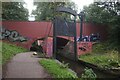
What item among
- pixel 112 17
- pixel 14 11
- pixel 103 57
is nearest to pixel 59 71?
pixel 103 57

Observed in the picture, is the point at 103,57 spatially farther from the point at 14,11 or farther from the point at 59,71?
the point at 14,11

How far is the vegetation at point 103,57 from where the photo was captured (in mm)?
20209

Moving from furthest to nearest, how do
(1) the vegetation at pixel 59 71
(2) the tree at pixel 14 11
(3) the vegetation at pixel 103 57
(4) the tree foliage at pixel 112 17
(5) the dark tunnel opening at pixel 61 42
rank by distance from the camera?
1. (2) the tree at pixel 14 11
2. (5) the dark tunnel opening at pixel 61 42
3. (4) the tree foliage at pixel 112 17
4. (3) the vegetation at pixel 103 57
5. (1) the vegetation at pixel 59 71

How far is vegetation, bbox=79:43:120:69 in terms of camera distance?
20209 mm

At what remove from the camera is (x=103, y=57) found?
23938mm

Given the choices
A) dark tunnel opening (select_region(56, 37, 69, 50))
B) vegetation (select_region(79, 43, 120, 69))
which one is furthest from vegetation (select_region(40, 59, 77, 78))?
dark tunnel opening (select_region(56, 37, 69, 50))

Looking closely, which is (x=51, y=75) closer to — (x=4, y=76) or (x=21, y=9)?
(x=4, y=76)

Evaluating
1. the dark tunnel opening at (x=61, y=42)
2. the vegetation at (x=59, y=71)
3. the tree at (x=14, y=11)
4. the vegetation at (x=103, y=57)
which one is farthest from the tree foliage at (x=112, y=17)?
the vegetation at (x=59, y=71)

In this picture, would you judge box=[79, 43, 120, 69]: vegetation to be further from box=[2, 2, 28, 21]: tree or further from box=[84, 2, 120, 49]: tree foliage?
box=[2, 2, 28, 21]: tree

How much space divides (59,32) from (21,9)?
1792 centimetres

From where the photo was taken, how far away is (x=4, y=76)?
10.1 m

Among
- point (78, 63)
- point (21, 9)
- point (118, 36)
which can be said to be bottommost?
point (78, 63)

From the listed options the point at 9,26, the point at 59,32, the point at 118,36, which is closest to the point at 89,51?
the point at 118,36

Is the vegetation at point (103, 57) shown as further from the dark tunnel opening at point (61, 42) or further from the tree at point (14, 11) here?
the tree at point (14, 11)
